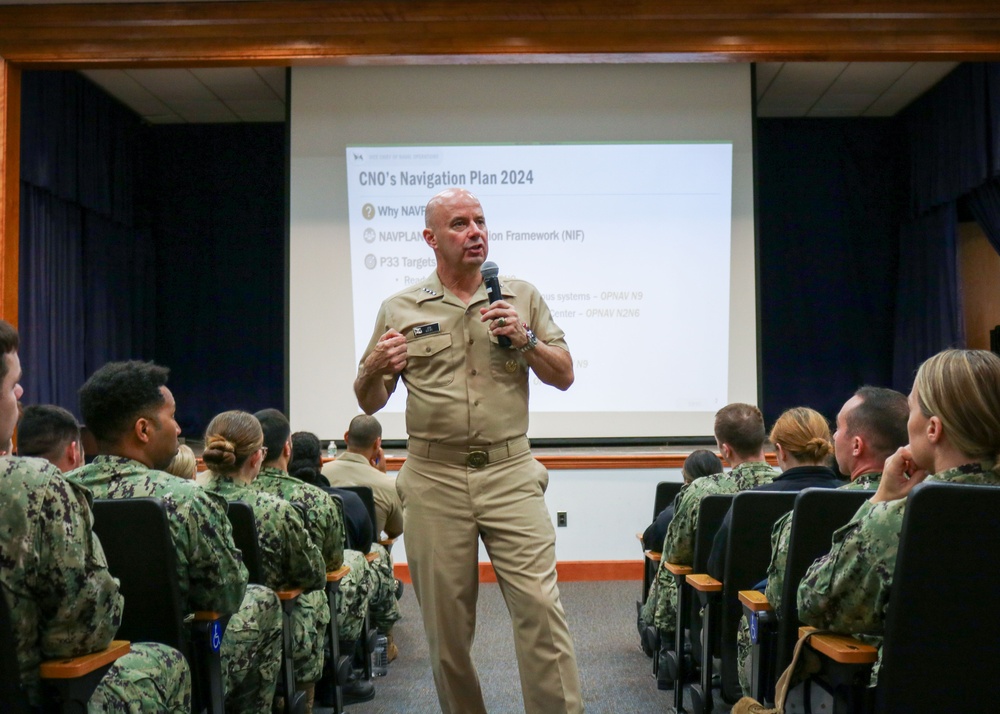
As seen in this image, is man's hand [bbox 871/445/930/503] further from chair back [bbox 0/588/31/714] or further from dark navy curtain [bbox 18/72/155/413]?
dark navy curtain [bbox 18/72/155/413]

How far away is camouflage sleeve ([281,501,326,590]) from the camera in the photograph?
8.11 feet

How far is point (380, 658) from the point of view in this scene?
12.1 feet

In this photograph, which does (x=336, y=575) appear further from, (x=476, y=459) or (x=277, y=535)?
(x=476, y=459)

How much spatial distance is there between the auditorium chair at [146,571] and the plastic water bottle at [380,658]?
1.78 metres

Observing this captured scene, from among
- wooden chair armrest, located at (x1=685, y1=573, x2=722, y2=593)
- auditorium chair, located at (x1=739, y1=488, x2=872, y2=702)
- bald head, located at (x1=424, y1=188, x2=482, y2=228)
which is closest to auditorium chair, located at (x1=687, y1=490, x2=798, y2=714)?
wooden chair armrest, located at (x1=685, y1=573, x2=722, y2=593)

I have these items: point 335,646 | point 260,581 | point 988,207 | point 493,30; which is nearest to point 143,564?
point 260,581

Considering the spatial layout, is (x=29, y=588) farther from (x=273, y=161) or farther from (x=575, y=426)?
(x=273, y=161)

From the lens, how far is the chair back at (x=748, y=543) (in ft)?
7.89

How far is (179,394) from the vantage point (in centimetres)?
807

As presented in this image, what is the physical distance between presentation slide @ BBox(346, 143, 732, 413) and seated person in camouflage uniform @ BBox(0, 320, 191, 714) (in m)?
4.58

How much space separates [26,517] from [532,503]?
45.2 inches

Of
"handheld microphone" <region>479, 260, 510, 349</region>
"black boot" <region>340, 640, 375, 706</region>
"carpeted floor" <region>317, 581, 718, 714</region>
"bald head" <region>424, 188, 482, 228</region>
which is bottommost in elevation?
"carpeted floor" <region>317, 581, 718, 714</region>

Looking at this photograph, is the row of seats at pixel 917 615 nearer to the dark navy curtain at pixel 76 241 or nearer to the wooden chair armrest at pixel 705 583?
the wooden chair armrest at pixel 705 583

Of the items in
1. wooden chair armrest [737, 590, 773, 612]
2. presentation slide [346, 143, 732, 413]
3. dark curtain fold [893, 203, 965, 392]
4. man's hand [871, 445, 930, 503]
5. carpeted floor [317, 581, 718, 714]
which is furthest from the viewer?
dark curtain fold [893, 203, 965, 392]
